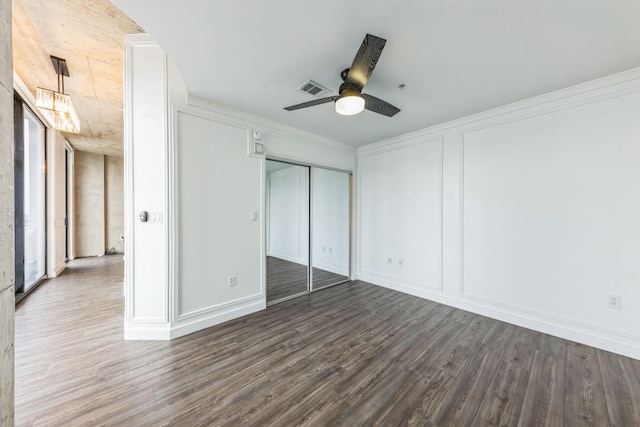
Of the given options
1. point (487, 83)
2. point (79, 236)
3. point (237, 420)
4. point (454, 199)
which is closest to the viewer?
point (237, 420)

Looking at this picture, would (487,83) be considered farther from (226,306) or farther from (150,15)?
(226,306)

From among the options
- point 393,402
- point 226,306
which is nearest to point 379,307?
point 393,402

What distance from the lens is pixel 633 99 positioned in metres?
2.34

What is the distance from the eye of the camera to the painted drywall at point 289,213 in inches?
172

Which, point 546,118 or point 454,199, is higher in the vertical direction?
point 546,118

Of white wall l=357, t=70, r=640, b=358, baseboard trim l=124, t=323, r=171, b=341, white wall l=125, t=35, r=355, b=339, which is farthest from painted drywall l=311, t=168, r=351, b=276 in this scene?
baseboard trim l=124, t=323, r=171, b=341

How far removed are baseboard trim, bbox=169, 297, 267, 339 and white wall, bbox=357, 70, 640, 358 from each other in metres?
2.35

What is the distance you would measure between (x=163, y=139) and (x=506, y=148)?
12.9 ft

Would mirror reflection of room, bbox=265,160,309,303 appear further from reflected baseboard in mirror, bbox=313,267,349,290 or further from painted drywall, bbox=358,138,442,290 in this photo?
painted drywall, bbox=358,138,442,290

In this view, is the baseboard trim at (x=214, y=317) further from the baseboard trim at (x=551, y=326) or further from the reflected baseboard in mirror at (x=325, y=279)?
the baseboard trim at (x=551, y=326)

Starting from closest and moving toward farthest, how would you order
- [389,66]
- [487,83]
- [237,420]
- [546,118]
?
[237,420], [389,66], [487,83], [546,118]

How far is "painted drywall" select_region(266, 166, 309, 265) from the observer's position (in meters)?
4.36

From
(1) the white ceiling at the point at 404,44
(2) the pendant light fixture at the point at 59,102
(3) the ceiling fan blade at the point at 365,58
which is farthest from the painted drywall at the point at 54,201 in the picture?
(3) the ceiling fan blade at the point at 365,58

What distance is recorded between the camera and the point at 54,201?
15.8 feet
